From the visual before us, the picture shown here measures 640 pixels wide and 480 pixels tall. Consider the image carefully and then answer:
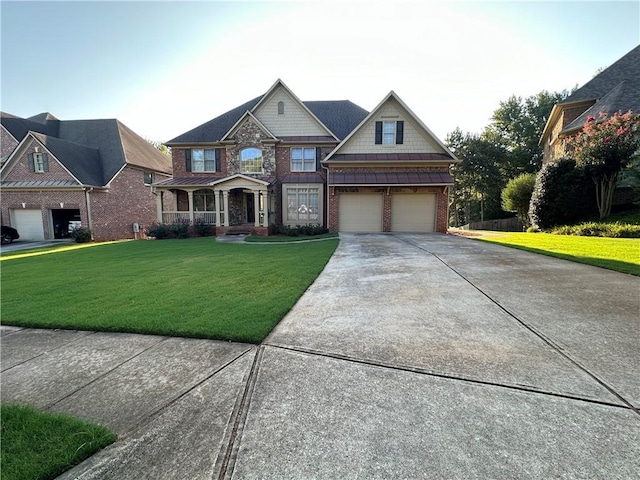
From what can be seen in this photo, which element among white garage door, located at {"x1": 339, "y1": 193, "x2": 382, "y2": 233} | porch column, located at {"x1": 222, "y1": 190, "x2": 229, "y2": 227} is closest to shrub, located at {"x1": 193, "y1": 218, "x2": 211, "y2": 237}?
porch column, located at {"x1": 222, "y1": 190, "x2": 229, "y2": 227}

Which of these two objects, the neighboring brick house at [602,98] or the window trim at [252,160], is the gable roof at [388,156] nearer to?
the window trim at [252,160]

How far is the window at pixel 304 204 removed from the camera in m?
18.8

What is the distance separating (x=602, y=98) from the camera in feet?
64.9

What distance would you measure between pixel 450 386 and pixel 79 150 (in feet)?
93.6

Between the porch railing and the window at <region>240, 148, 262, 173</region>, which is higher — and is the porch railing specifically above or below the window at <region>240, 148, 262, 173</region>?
below

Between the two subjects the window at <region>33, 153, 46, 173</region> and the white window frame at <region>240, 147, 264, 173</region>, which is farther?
the window at <region>33, 153, 46, 173</region>

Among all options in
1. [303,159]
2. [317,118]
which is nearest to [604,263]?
[303,159]

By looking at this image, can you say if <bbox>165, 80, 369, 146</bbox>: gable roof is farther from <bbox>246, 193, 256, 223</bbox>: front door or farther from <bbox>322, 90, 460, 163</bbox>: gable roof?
<bbox>246, 193, 256, 223</bbox>: front door

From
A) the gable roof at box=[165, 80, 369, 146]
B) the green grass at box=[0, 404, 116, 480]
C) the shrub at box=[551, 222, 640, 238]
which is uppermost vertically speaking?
the gable roof at box=[165, 80, 369, 146]

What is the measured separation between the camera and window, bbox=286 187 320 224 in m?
18.8

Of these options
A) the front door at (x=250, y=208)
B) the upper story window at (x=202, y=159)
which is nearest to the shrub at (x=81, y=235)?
the upper story window at (x=202, y=159)

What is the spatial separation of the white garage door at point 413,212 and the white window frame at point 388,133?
3.24 meters

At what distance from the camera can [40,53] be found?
32.7 ft

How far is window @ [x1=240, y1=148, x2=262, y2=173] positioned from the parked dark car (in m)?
15.7
